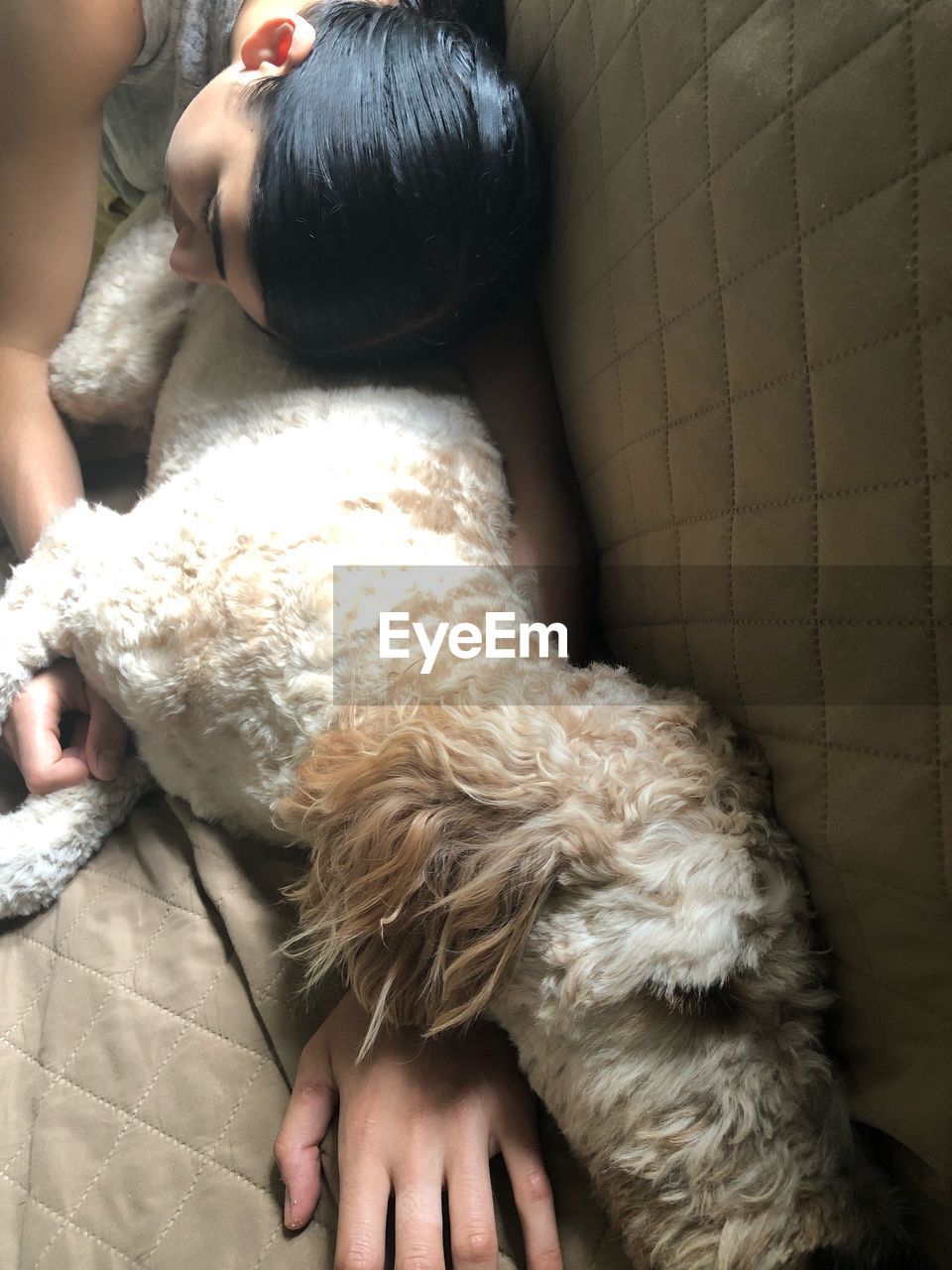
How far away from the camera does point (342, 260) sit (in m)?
0.80

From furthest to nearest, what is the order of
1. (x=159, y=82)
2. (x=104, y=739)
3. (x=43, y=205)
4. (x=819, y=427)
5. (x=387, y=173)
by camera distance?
1. (x=159, y=82)
2. (x=43, y=205)
3. (x=104, y=739)
4. (x=387, y=173)
5. (x=819, y=427)

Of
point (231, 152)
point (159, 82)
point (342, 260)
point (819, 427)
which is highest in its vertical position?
point (159, 82)

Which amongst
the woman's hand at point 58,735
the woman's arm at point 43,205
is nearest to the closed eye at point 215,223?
the woman's arm at point 43,205

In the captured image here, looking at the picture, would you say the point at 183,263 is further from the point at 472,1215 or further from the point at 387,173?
the point at 472,1215

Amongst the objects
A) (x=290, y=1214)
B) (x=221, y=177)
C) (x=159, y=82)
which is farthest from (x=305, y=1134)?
(x=159, y=82)

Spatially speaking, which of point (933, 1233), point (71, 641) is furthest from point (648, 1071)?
point (71, 641)

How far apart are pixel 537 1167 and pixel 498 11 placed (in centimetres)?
119

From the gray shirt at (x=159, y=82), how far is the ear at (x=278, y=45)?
200 millimetres

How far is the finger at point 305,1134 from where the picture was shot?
24.2 inches

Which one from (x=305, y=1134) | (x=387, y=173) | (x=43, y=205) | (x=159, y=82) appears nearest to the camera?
(x=305, y=1134)

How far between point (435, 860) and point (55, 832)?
0.46 metres

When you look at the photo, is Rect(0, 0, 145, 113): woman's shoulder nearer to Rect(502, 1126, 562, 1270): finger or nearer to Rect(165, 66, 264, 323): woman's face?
Rect(165, 66, 264, 323): woman's face

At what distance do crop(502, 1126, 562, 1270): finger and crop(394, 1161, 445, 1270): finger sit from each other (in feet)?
0.19

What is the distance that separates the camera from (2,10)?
89cm
